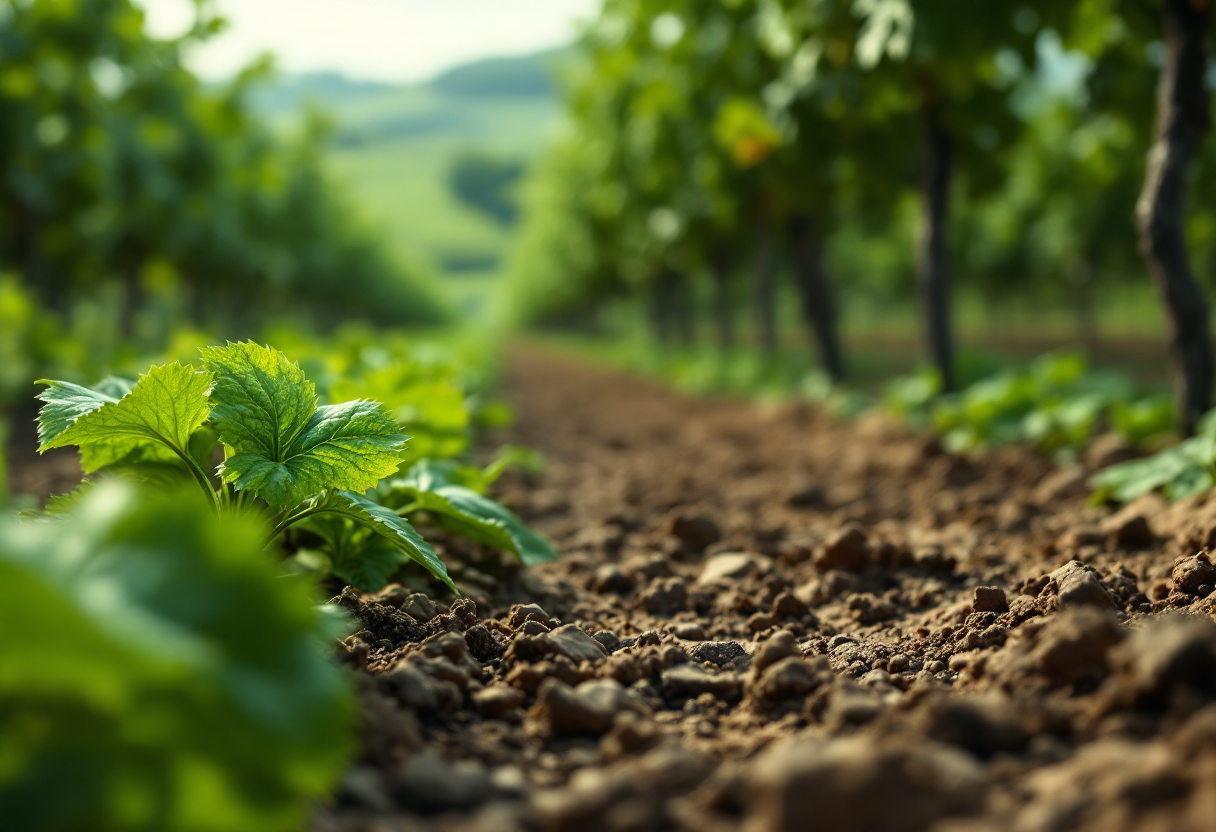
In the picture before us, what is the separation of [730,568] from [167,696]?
256 centimetres

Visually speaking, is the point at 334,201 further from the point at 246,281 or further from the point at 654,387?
the point at 654,387

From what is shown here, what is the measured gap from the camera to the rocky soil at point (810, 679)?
4.33 feet

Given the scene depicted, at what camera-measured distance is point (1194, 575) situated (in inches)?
100

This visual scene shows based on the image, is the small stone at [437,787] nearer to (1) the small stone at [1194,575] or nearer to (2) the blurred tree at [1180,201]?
(1) the small stone at [1194,575]

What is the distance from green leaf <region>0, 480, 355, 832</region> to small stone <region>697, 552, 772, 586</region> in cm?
235

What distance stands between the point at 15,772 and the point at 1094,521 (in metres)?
4.00

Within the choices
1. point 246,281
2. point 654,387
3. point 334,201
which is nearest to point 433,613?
point 654,387

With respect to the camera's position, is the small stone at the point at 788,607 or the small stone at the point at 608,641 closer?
the small stone at the point at 608,641

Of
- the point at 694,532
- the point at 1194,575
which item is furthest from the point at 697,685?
the point at 694,532

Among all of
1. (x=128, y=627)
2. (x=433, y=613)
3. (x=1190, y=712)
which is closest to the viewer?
(x=128, y=627)

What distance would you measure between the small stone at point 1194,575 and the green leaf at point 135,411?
2.75m

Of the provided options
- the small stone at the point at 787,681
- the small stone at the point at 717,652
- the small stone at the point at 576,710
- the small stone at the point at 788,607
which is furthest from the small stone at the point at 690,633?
the small stone at the point at 576,710

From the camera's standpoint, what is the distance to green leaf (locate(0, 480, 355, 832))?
1090 mm

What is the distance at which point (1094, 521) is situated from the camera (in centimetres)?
389
